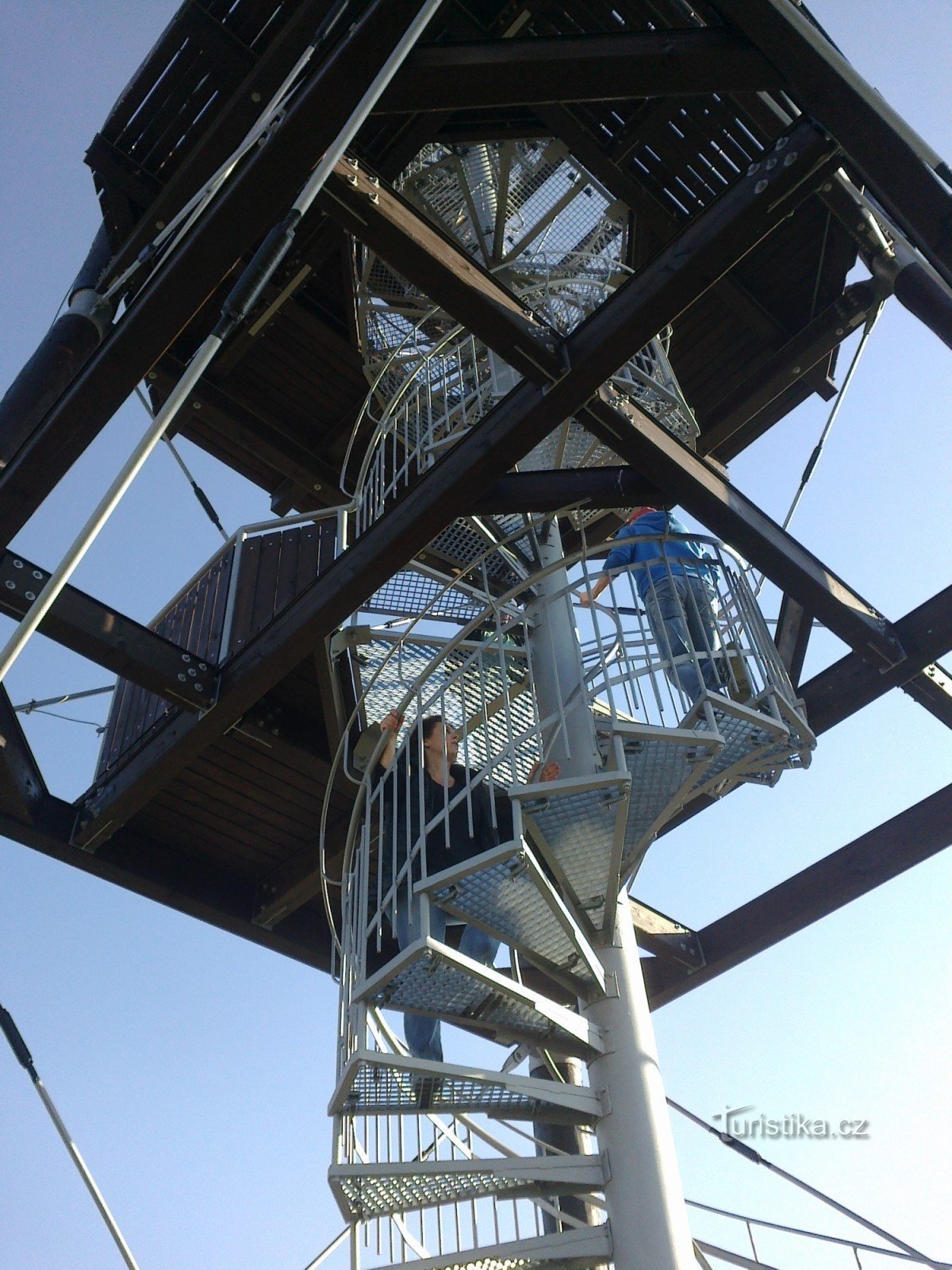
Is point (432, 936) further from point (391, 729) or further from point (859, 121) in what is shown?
point (859, 121)

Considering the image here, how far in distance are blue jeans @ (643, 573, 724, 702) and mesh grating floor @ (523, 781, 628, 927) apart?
30.4 inches

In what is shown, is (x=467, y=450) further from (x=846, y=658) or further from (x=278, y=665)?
(x=846, y=658)

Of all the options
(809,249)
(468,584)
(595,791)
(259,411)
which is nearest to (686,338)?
(809,249)

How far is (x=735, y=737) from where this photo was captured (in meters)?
6.06

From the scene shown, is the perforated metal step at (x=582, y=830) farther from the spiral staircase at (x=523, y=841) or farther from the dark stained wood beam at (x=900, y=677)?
the dark stained wood beam at (x=900, y=677)

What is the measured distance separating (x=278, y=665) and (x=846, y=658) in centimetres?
351

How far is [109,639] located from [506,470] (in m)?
2.57

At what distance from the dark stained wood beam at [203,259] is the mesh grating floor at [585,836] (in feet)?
8.75

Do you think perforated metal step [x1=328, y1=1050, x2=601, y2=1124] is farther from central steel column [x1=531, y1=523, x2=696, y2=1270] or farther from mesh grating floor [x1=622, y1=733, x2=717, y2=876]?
mesh grating floor [x1=622, y1=733, x2=717, y2=876]

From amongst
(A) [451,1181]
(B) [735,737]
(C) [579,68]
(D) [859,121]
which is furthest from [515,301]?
(A) [451,1181]

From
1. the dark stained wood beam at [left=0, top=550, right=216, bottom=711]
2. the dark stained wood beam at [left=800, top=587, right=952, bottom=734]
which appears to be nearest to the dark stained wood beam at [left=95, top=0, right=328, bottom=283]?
the dark stained wood beam at [left=0, top=550, right=216, bottom=711]

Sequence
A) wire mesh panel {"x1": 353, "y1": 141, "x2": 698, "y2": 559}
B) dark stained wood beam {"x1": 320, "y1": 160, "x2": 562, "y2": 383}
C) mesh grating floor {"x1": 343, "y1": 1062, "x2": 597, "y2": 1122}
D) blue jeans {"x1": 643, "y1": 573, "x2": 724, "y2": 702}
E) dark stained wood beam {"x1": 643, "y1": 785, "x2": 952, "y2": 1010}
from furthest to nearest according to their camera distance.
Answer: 1. wire mesh panel {"x1": 353, "y1": 141, "x2": 698, "y2": 559}
2. dark stained wood beam {"x1": 643, "y1": 785, "x2": 952, "y2": 1010}
3. blue jeans {"x1": 643, "y1": 573, "x2": 724, "y2": 702}
4. mesh grating floor {"x1": 343, "y1": 1062, "x2": 597, "y2": 1122}
5. dark stained wood beam {"x1": 320, "y1": 160, "x2": 562, "y2": 383}

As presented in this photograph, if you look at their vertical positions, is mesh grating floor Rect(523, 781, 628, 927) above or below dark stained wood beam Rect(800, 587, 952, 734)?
below

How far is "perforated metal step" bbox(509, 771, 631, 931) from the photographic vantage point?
5.50 m
